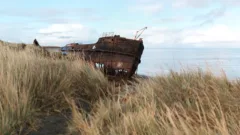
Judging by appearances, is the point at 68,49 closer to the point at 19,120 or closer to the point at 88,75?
the point at 88,75

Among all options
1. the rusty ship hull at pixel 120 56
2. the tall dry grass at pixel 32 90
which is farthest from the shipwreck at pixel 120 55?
the tall dry grass at pixel 32 90

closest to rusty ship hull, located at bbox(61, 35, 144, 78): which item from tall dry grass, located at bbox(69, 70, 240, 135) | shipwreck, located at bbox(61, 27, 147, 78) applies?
shipwreck, located at bbox(61, 27, 147, 78)

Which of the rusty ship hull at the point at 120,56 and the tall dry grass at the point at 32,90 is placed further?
the rusty ship hull at the point at 120,56

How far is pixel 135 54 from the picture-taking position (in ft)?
40.7

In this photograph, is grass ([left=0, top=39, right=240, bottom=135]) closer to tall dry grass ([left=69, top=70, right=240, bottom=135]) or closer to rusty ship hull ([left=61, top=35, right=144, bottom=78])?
tall dry grass ([left=69, top=70, right=240, bottom=135])

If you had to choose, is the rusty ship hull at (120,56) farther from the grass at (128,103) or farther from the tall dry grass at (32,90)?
the grass at (128,103)

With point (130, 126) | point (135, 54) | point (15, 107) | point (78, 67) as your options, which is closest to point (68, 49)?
point (135, 54)

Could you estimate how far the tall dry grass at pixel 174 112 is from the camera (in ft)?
10.9

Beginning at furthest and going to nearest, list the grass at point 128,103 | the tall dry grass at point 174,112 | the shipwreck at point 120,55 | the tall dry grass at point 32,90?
1. the shipwreck at point 120,55
2. the tall dry grass at point 32,90
3. the grass at point 128,103
4. the tall dry grass at point 174,112

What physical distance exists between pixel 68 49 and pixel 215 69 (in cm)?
1002

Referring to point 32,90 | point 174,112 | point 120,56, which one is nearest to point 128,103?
point 174,112

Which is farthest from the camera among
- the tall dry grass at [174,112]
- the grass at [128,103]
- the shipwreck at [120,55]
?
the shipwreck at [120,55]

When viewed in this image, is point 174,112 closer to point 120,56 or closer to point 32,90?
point 32,90

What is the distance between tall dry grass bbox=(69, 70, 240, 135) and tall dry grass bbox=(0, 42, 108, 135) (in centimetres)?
72
